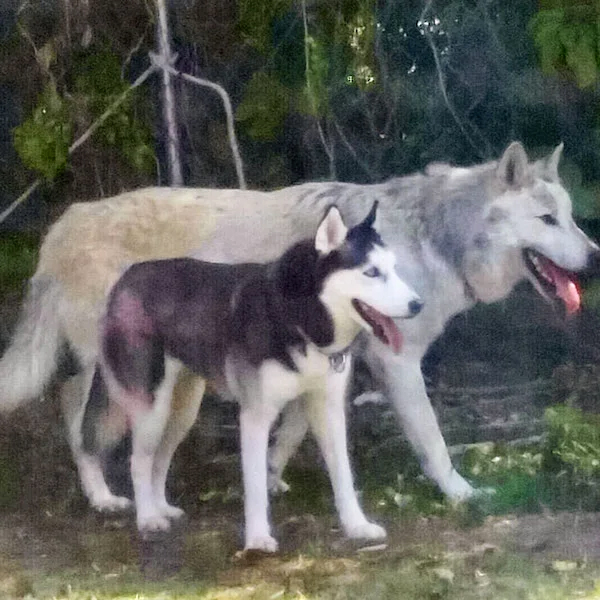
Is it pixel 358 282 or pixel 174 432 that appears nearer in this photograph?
pixel 358 282

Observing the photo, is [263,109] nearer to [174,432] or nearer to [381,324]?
[381,324]

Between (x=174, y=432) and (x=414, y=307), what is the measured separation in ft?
1.16

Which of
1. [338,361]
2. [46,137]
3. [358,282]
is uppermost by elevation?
[46,137]

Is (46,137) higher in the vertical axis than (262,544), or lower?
higher

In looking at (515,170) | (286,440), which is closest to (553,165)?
(515,170)

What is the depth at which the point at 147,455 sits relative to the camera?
1266 mm

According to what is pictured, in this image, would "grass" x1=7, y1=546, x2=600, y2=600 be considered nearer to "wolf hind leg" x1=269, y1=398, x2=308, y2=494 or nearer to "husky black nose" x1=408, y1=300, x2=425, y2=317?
"wolf hind leg" x1=269, y1=398, x2=308, y2=494

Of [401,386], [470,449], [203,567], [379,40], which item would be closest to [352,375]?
[401,386]

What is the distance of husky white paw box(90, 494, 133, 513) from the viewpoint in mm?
1271

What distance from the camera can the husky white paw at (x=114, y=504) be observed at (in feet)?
4.17

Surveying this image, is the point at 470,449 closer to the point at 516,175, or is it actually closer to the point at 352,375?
the point at 352,375

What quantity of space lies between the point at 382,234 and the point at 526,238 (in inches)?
7.2

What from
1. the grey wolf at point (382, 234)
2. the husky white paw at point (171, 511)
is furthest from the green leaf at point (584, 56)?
the husky white paw at point (171, 511)

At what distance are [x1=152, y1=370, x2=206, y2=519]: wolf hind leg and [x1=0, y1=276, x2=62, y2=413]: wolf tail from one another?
172 mm
